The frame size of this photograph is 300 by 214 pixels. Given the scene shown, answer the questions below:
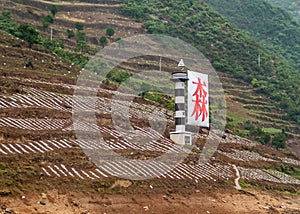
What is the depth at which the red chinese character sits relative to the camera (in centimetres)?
3838

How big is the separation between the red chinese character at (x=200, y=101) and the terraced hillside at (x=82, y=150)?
104 inches

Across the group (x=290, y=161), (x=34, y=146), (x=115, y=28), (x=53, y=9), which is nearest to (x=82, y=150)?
(x=34, y=146)

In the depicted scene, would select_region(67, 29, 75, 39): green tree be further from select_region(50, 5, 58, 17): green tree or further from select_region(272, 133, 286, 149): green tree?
select_region(272, 133, 286, 149): green tree

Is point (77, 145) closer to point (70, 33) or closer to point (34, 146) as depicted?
point (34, 146)

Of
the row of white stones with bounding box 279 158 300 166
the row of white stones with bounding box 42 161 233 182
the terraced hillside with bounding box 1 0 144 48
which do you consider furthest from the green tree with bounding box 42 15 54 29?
the row of white stones with bounding box 42 161 233 182

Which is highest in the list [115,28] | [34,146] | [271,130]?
[115,28]

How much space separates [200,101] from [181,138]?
299cm

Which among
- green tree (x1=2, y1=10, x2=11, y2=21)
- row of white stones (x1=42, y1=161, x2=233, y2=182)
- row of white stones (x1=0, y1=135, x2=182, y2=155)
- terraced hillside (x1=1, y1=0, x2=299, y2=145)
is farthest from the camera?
terraced hillside (x1=1, y1=0, x2=299, y2=145)

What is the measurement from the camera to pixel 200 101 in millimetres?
38719

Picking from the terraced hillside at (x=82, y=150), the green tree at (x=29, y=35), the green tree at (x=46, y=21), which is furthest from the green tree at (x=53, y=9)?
the terraced hillside at (x=82, y=150)

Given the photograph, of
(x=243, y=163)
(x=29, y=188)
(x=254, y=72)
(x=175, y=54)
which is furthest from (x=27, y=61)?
(x=254, y=72)

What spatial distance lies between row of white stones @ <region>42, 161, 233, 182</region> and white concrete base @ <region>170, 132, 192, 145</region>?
2213 millimetres

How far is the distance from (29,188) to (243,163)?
926 inches

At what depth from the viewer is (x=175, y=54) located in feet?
288
